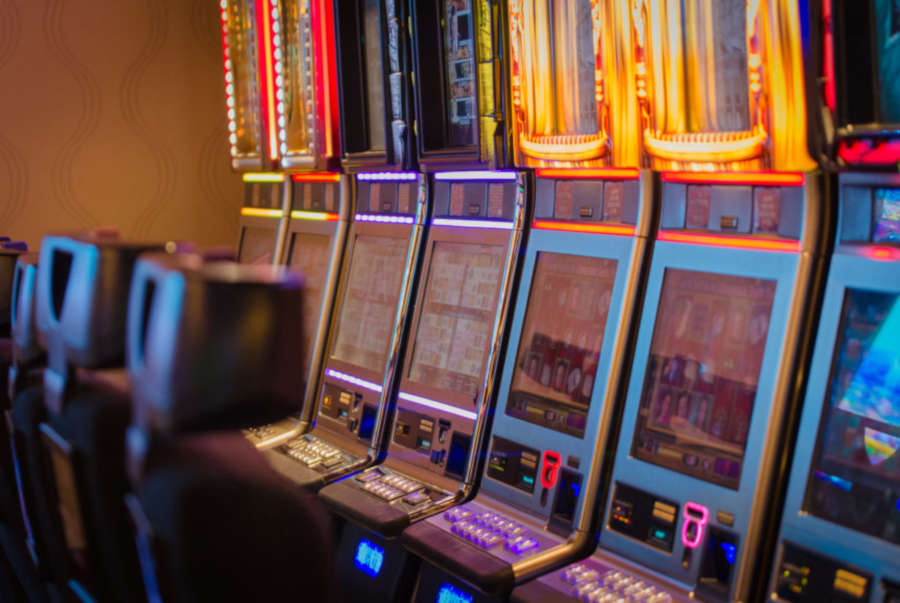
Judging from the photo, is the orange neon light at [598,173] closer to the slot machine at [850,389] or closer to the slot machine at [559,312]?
the slot machine at [559,312]

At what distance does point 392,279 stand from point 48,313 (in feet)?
6.68

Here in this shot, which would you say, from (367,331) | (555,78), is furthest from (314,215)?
(555,78)

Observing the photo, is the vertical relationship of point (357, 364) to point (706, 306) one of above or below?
below

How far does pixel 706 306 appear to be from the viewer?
246cm

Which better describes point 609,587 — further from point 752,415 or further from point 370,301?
point 370,301

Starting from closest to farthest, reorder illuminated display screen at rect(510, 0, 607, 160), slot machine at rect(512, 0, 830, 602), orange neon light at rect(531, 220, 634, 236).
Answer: slot machine at rect(512, 0, 830, 602), illuminated display screen at rect(510, 0, 607, 160), orange neon light at rect(531, 220, 634, 236)

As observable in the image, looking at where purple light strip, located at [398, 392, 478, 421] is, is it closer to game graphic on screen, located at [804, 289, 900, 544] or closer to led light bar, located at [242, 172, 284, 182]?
game graphic on screen, located at [804, 289, 900, 544]

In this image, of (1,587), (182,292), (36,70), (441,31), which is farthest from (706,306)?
(36,70)

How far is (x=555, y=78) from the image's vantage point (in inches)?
105

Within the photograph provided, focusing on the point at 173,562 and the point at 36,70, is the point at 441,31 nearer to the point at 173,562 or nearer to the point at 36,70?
the point at 173,562

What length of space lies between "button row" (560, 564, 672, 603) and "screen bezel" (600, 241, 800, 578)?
9cm

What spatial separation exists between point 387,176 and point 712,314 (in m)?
1.81

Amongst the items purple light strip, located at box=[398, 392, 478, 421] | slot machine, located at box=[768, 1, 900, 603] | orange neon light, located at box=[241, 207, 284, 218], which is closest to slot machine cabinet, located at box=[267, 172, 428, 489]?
purple light strip, located at box=[398, 392, 478, 421]

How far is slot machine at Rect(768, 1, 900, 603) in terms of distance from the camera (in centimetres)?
182
